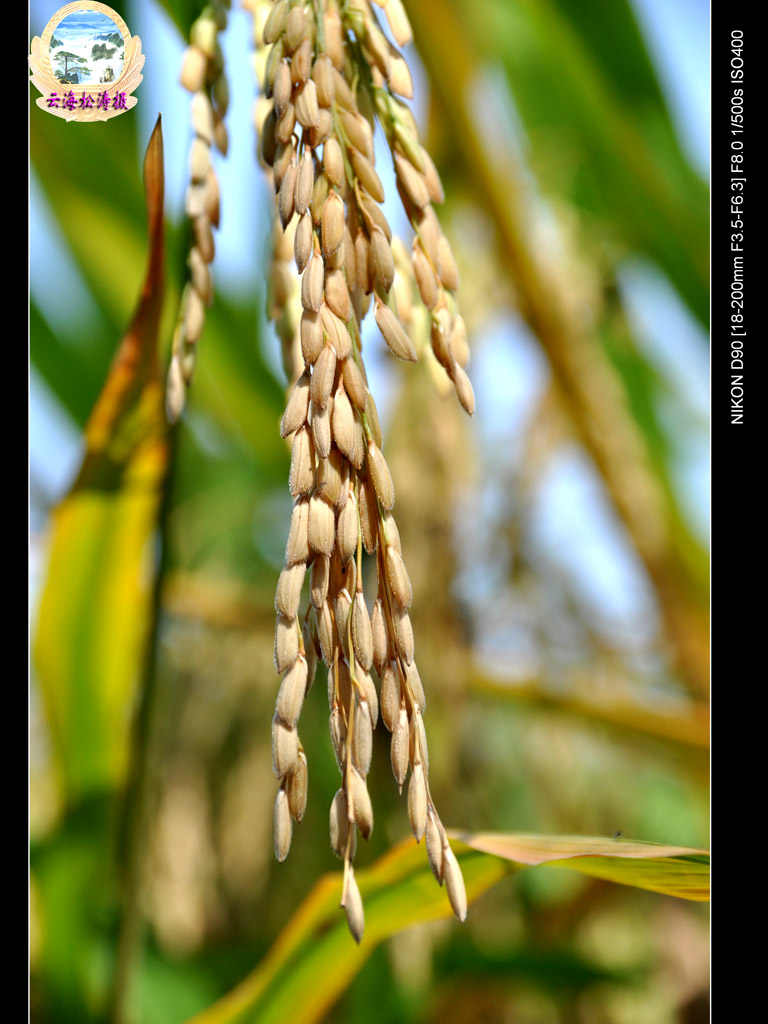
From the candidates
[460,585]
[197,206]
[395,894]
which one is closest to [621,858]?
[395,894]

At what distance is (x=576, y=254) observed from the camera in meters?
0.98

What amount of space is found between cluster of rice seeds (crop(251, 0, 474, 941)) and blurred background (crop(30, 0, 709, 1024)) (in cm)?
14

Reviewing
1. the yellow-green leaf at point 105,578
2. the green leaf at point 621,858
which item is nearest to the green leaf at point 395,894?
the green leaf at point 621,858

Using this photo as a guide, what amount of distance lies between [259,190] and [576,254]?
1.29 ft

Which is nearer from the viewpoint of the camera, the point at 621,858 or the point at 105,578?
the point at 621,858

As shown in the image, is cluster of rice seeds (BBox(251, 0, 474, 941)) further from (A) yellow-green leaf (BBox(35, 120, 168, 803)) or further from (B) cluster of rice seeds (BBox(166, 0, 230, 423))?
(A) yellow-green leaf (BBox(35, 120, 168, 803))

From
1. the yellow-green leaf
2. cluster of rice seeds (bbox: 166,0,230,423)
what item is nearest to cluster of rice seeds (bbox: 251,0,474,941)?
cluster of rice seeds (bbox: 166,0,230,423)

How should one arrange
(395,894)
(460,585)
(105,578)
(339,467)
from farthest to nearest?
(460,585) < (105,578) < (395,894) < (339,467)

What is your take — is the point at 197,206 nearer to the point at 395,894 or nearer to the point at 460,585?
the point at 395,894

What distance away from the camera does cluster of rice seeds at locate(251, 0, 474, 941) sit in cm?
26

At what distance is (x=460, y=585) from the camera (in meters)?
0.89

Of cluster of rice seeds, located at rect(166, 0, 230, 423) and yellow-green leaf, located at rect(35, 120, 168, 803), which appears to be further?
yellow-green leaf, located at rect(35, 120, 168, 803)

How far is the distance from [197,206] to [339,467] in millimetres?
132
